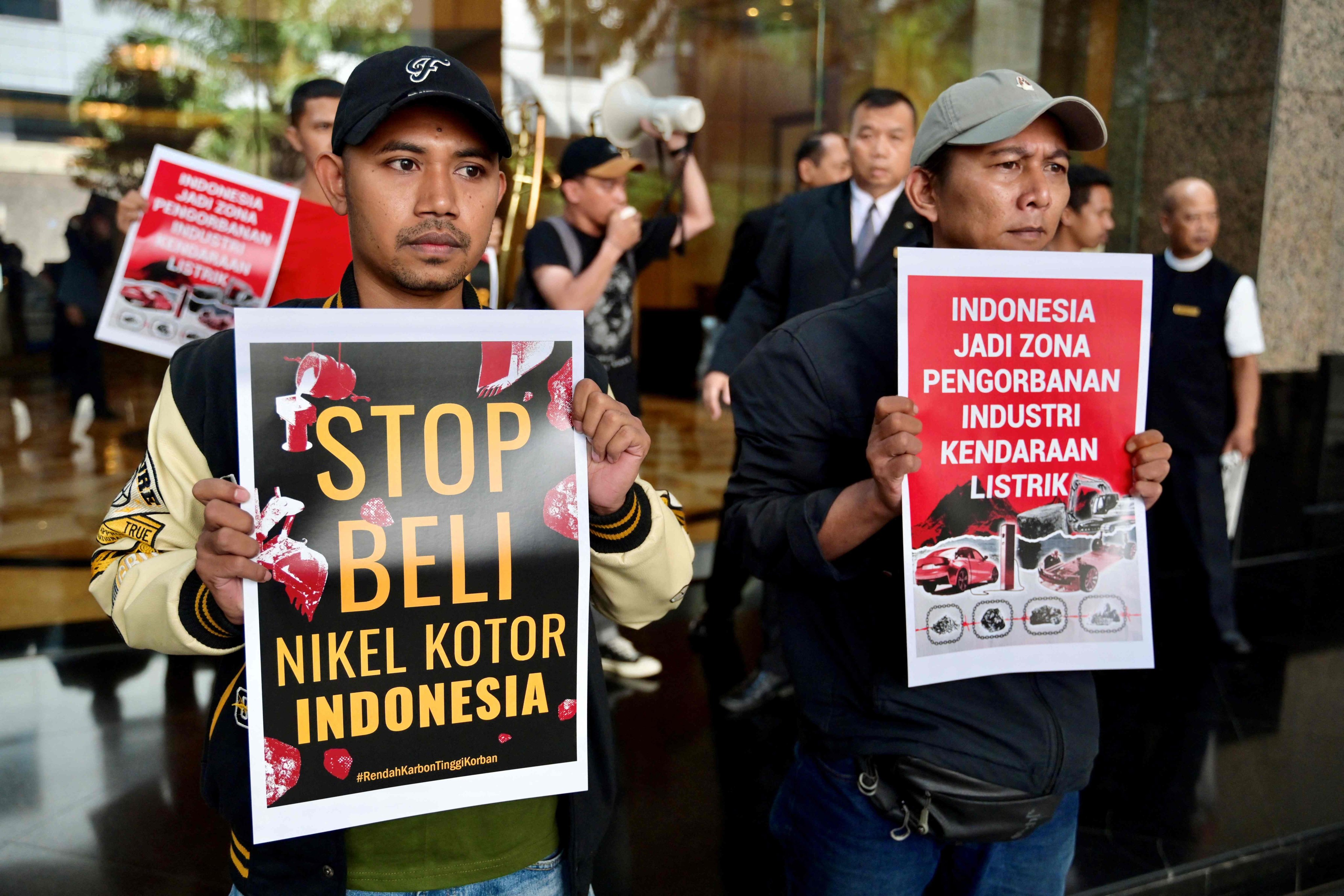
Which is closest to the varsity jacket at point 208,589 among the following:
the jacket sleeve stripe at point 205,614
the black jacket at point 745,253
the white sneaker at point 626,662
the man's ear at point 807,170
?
the jacket sleeve stripe at point 205,614

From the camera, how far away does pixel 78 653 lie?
4438 millimetres

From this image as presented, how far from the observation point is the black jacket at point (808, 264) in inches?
129

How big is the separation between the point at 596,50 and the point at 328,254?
3913mm

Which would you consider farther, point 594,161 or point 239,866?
point 594,161

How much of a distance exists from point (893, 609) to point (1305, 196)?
17.8 ft

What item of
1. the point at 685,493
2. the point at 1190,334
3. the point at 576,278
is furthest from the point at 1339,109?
the point at 576,278

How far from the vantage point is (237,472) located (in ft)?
3.85

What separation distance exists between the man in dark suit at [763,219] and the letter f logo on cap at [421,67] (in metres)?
2.43

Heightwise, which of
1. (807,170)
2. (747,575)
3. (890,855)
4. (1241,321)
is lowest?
(747,575)

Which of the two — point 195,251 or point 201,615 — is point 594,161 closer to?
point 195,251

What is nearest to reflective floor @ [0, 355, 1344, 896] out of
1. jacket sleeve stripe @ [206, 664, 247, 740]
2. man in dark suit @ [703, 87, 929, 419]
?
jacket sleeve stripe @ [206, 664, 247, 740]

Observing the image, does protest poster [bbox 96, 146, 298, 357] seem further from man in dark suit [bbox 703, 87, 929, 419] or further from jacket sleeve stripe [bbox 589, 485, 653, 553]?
jacket sleeve stripe [bbox 589, 485, 653, 553]

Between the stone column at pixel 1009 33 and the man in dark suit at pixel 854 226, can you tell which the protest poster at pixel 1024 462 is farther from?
the stone column at pixel 1009 33

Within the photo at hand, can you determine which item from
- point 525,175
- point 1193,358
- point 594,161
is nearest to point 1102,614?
point 594,161
